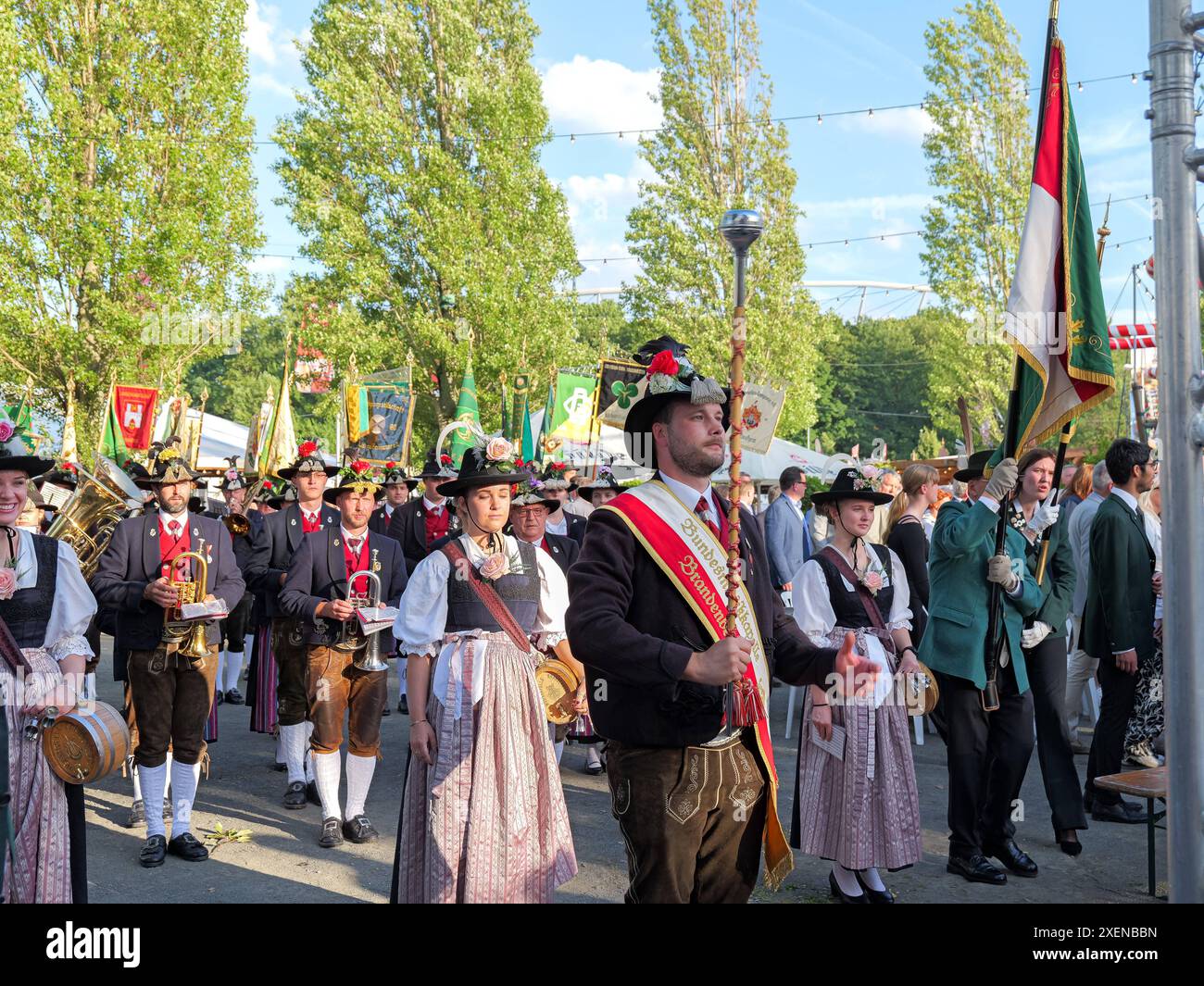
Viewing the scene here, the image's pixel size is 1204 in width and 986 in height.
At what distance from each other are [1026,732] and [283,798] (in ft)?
15.6

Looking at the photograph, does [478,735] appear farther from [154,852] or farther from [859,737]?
[154,852]

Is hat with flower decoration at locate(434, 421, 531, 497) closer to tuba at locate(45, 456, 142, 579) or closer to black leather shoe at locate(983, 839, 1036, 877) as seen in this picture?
black leather shoe at locate(983, 839, 1036, 877)

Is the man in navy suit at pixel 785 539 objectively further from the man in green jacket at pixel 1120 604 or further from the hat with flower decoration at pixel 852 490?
the hat with flower decoration at pixel 852 490

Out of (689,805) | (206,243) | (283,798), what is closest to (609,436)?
(206,243)

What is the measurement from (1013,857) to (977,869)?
275mm

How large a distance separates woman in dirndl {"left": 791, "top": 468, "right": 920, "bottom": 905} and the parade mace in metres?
2.17

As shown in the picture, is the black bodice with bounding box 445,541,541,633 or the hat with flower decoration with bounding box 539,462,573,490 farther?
the hat with flower decoration with bounding box 539,462,573,490

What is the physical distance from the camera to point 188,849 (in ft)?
20.0

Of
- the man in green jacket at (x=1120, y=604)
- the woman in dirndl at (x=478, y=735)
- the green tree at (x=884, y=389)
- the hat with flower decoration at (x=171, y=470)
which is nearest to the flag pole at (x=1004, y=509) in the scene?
the man in green jacket at (x=1120, y=604)

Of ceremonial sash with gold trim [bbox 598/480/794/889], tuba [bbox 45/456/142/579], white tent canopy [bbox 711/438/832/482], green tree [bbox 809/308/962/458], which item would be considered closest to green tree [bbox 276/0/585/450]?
white tent canopy [bbox 711/438/832/482]

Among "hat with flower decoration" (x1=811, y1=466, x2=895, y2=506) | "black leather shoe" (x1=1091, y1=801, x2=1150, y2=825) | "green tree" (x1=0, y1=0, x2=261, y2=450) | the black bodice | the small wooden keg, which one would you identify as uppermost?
"green tree" (x1=0, y1=0, x2=261, y2=450)

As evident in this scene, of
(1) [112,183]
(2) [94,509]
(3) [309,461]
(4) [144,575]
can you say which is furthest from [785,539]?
(1) [112,183]

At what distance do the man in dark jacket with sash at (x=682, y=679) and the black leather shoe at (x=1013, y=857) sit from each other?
2.97 meters

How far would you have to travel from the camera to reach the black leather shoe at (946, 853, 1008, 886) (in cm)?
577
